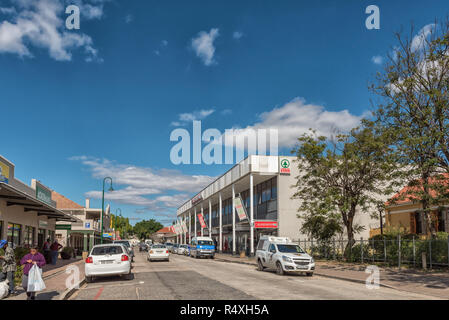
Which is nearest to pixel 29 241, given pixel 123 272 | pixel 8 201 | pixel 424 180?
pixel 8 201

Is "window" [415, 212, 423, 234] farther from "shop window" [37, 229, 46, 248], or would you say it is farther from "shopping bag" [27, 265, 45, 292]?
"shopping bag" [27, 265, 45, 292]

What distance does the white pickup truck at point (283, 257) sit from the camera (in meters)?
20.3

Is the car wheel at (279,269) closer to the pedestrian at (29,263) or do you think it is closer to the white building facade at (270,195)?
the pedestrian at (29,263)

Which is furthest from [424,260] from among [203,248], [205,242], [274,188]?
[205,242]

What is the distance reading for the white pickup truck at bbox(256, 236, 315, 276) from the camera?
20344mm

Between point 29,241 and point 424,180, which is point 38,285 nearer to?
point 424,180

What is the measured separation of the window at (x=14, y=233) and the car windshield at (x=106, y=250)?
951cm

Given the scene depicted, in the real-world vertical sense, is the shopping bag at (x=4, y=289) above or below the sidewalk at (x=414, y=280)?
above

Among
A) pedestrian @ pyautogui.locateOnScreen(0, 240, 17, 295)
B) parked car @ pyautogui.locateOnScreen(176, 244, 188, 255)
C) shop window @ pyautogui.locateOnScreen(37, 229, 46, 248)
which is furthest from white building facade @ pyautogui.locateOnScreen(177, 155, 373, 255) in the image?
Answer: pedestrian @ pyautogui.locateOnScreen(0, 240, 17, 295)

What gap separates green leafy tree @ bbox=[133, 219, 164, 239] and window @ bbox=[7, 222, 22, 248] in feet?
516

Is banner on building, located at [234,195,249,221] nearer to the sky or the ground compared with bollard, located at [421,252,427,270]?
nearer to the sky

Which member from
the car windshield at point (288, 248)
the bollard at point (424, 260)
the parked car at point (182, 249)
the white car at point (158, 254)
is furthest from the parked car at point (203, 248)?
the bollard at point (424, 260)

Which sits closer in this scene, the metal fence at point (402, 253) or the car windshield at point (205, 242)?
the metal fence at point (402, 253)
